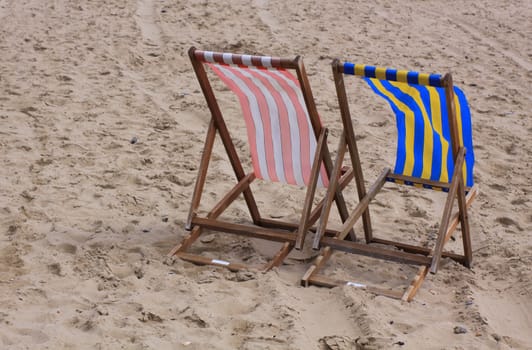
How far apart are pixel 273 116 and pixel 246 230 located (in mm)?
613

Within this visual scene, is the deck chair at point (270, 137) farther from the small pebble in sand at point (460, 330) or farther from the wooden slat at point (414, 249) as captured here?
the small pebble in sand at point (460, 330)

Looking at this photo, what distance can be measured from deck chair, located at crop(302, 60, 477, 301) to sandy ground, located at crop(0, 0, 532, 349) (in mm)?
120

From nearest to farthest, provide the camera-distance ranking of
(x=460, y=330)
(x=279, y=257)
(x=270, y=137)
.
Answer: (x=460, y=330), (x=279, y=257), (x=270, y=137)

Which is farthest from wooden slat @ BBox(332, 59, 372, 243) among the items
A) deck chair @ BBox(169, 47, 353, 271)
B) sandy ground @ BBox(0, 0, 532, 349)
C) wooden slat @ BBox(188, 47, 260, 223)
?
wooden slat @ BBox(188, 47, 260, 223)

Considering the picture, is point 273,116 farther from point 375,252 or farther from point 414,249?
point 414,249

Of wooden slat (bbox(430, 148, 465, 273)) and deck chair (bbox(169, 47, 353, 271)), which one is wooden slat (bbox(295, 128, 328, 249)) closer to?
deck chair (bbox(169, 47, 353, 271))

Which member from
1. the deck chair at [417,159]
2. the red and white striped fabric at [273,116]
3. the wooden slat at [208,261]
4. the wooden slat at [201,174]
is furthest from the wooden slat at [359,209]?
the wooden slat at [201,174]

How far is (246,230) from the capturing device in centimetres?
436

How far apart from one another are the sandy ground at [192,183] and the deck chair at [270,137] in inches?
5.3

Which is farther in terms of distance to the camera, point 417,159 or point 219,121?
point 219,121

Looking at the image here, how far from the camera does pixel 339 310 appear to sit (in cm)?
373

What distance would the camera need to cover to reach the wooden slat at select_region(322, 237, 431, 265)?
13.3ft

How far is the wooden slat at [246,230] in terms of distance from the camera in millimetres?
4309

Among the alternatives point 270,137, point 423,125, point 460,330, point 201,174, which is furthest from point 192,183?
point 460,330
